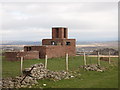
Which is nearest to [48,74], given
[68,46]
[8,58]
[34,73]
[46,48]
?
[34,73]

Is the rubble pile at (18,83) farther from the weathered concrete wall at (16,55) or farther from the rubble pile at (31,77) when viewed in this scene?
the weathered concrete wall at (16,55)

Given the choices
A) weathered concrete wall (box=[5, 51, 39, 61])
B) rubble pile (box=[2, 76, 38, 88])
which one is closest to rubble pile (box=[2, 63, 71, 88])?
rubble pile (box=[2, 76, 38, 88])

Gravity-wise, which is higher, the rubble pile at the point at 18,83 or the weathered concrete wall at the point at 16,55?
the weathered concrete wall at the point at 16,55

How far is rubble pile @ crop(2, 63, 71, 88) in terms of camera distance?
1510 centimetres

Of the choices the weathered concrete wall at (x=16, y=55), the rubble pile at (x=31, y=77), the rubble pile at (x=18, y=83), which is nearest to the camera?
the rubble pile at (x=18, y=83)

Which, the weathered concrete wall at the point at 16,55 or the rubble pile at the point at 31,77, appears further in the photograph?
the weathered concrete wall at the point at 16,55

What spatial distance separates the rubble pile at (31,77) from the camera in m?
15.1

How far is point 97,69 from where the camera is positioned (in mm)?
22203

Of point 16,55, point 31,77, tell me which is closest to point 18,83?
point 31,77

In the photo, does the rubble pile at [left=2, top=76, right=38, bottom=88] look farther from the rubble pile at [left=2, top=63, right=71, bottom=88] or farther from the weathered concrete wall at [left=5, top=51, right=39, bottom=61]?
the weathered concrete wall at [left=5, top=51, right=39, bottom=61]

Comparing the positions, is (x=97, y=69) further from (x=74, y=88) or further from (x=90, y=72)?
(x=74, y=88)

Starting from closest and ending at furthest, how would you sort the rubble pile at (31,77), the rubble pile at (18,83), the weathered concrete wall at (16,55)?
the rubble pile at (18,83) < the rubble pile at (31,77) < the weathered concrete wall at (16,55)

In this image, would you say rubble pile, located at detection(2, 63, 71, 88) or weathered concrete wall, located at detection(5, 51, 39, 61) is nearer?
rubble pile, located at detection(2, 63, 71, 88)

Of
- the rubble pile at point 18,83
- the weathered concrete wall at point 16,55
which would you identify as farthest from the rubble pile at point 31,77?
the weathered concrete wall at point 16,55
